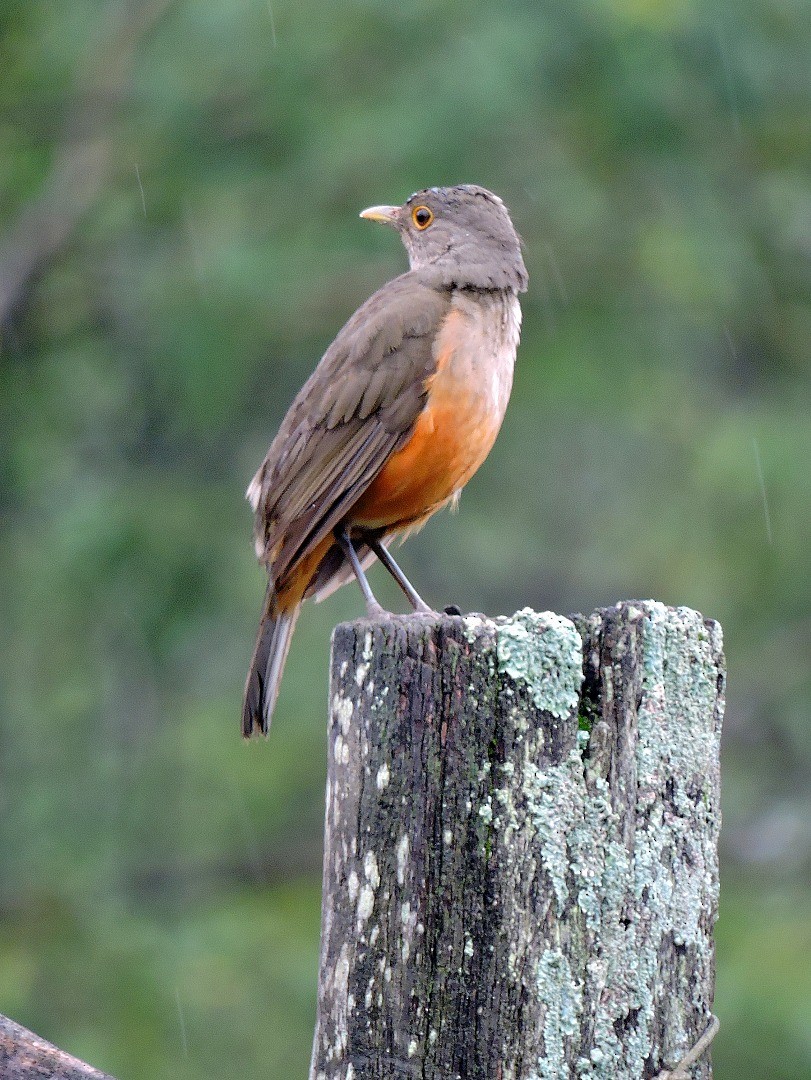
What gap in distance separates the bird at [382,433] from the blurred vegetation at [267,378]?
368 cm

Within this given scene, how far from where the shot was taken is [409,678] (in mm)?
2479

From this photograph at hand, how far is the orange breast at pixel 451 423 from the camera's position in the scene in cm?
437

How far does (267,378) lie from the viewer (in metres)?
10.3

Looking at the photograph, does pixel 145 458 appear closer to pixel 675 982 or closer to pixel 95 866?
pixel 95 866

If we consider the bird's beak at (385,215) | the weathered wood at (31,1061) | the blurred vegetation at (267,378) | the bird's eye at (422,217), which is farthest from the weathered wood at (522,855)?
the blurred vegetation at (267,378)

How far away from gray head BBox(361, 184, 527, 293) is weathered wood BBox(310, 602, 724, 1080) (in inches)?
94.9

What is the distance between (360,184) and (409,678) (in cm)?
688

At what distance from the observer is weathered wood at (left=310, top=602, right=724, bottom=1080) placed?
2322 millimetres

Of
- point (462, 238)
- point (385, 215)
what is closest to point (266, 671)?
point (462, 238)

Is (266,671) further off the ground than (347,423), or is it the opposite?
(347,423)

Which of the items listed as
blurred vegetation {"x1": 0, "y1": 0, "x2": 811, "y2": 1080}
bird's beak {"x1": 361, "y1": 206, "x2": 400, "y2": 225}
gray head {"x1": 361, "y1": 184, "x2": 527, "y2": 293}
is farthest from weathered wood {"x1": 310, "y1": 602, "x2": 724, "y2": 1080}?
blurred vegetation {"x1": 0, "y1": 0, "x2": 811, "y2": 1080}

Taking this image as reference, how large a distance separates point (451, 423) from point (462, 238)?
A: 2.80 feet

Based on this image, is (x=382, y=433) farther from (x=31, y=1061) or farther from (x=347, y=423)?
(x=31, y=1061)

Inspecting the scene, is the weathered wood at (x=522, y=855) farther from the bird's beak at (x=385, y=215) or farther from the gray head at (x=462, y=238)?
the bird's beak at (x=385, y=215)
